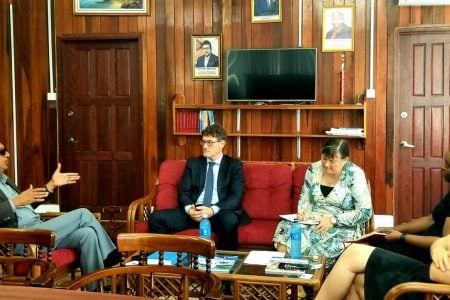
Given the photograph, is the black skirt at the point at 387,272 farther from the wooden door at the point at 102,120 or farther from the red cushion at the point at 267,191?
the wooden door at the point at 102,120

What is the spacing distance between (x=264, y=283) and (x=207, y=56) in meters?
3.74

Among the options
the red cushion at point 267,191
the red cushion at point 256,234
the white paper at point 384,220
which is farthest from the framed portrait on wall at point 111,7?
the white paper at point 384,220

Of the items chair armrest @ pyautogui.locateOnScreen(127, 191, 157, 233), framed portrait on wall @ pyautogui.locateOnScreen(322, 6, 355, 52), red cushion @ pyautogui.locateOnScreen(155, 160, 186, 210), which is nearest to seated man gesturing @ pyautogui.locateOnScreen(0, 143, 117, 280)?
chair armrest @ pyautogui.locateOnScreen(127, 191, 157, 233)

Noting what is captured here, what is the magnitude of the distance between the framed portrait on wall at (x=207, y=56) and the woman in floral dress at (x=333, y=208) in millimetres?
2540

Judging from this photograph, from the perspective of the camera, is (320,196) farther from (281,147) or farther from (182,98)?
(182,98)

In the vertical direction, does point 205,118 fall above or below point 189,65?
below

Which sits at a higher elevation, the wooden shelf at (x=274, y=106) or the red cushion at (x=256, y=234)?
the wooden shelf at (x=274, y=106)

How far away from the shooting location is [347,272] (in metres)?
2.72

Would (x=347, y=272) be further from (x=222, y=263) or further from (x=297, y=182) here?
(x=297, y=182)

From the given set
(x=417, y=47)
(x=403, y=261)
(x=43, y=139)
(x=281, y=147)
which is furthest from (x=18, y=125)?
(x=403, y=261)

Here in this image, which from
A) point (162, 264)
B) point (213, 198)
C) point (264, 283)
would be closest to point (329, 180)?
point (213, 198)

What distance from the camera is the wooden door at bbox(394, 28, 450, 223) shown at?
578 centimetres

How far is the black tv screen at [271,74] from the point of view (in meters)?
5.92

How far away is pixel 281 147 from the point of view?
614 centimetres
